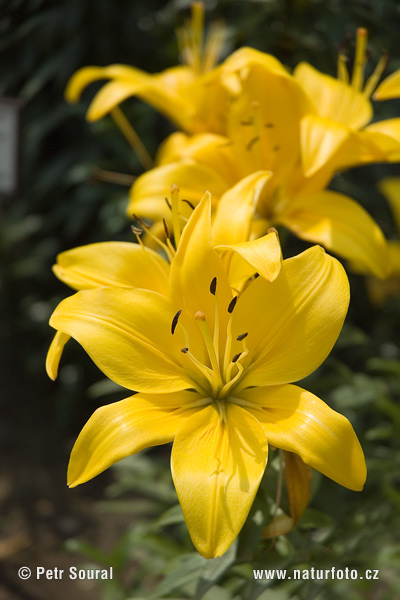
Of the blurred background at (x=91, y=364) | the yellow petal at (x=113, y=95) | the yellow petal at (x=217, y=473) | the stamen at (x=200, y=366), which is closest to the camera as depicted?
the yellow petal at (x=217, y=473)

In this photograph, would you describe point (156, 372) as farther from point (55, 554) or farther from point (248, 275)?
point (55, 554)

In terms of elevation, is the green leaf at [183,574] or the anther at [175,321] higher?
the anther at [175,321]

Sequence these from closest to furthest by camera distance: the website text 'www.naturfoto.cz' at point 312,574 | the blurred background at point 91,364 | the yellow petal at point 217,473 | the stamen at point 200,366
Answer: the yellow petal at point 217,473
the stamen at point 200,366
the website text 'www.naturfoto.cz' at point 312,574
the blurred background at point 91,364

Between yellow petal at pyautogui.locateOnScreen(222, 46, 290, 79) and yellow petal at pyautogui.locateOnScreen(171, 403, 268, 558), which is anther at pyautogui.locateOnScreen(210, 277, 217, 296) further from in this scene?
yellow petal at pyautogui.locateOnScreen(222, 46, 290, 79)

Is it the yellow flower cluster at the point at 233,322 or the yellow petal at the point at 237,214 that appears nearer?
the yellow flower cluster at the point at 233,322

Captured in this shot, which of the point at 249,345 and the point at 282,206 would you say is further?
the point at 282,206

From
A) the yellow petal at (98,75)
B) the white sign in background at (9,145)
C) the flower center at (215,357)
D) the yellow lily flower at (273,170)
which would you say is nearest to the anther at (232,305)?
the flower center at (215,357)

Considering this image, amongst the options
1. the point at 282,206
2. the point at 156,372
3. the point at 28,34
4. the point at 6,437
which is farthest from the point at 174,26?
the point at 6,437

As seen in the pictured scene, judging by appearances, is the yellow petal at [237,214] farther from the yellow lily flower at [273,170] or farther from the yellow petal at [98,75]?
the yellow petal at [98,75]
